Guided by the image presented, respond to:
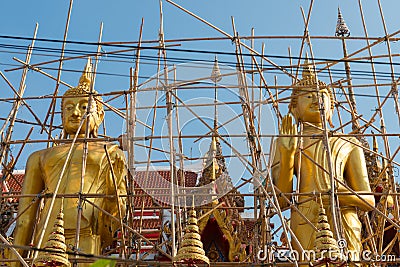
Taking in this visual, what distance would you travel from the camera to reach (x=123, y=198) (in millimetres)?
8164

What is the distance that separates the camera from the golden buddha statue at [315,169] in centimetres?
783

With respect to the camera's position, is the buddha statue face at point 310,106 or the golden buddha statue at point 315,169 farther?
the buddha statue face at point 310,106

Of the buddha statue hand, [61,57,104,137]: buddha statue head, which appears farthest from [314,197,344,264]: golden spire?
[61,57,104,137]: buddha statue head

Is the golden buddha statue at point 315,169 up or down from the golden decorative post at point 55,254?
up

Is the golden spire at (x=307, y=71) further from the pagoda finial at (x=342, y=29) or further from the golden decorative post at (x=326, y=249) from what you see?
the pagoda finial at (x=342, y=29)

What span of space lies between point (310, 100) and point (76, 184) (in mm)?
3185

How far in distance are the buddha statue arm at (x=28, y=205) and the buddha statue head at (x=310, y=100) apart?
341 centimetres

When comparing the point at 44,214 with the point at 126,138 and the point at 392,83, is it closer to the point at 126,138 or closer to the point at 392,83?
the point at 126,138

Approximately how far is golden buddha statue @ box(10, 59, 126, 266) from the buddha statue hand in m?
1.98

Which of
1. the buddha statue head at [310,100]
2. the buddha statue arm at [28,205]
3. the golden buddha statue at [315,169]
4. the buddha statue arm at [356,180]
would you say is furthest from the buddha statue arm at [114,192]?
the buddha statue arm at [356,180]

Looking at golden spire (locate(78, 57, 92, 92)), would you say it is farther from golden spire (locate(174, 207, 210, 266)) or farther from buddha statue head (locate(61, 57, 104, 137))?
golden spire (locate(174, 207, 210, 266))

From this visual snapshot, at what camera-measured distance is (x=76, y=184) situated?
315 inches

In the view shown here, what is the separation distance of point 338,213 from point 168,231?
283 centimetres

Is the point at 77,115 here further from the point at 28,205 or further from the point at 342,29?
the point at 342,29
